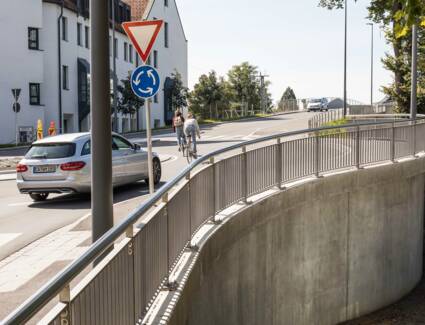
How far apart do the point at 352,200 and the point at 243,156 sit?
501cm

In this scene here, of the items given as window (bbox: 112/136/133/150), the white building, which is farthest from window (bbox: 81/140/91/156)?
the white building

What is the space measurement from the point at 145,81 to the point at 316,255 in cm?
488

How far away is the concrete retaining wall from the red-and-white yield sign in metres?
2.76

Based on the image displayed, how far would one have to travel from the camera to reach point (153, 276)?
16.6ft

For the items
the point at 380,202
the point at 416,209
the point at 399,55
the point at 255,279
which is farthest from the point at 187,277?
the point at 399,55

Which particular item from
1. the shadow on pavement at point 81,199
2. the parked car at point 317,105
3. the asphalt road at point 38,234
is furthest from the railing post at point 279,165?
the parked car at point 317,105

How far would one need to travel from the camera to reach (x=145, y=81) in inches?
422

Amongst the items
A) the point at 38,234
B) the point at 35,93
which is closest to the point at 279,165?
the point at 38,234

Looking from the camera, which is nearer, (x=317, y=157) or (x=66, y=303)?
(x=66, y=303)

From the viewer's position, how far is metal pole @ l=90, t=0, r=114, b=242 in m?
6.61

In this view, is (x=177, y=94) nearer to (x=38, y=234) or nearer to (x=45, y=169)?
(x=45, y=169)

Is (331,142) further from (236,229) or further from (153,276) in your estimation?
(153,276)

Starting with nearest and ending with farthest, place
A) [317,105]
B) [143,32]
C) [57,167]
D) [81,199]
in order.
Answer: [143,32]
[57,167]
[81,199]
[317,105]

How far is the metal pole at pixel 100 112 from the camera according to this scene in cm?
661
